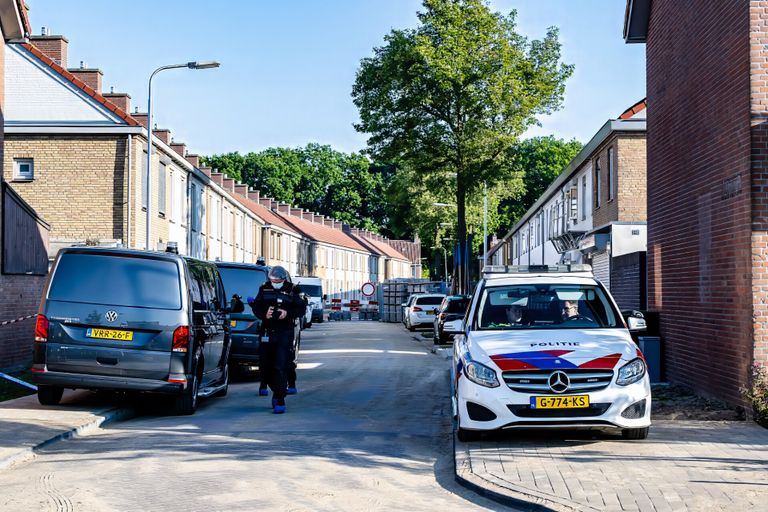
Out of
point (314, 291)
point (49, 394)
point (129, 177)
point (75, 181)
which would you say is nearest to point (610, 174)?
point (129, 177)

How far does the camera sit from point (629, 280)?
791 inches

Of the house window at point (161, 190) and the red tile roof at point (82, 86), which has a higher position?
the red tile roof at point (82, 86)

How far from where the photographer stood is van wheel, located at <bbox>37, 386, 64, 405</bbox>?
484 inches

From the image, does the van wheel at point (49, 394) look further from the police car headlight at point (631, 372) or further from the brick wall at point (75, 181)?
the brick wall at point (75, 181)

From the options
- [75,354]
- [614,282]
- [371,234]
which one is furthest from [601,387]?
[371,234]

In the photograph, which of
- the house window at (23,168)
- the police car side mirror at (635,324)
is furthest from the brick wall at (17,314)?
the house window at (23,168)

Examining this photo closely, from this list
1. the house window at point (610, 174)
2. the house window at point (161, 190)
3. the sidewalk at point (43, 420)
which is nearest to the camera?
the sidewalk at point (43, 420)

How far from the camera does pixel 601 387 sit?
920cm

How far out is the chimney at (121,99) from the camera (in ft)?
105

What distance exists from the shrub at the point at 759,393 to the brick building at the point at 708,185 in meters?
0.15

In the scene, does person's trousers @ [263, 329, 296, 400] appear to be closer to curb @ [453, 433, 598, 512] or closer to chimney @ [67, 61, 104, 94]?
curb @ [453, 433, 598, 512]

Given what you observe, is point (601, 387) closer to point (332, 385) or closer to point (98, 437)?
point (98, 437)

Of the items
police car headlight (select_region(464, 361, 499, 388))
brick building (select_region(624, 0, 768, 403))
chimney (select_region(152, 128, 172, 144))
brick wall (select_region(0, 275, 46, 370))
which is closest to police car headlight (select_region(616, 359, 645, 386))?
police car headlight (select_region(464, 361, 499, 388))

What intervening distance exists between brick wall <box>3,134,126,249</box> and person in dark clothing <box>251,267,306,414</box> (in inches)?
762
